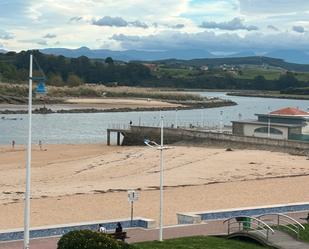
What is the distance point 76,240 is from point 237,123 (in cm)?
4414

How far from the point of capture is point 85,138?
247 feet

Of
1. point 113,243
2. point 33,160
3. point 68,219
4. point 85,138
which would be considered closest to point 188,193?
point 68,219

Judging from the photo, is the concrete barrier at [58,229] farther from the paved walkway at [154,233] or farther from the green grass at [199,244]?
the green grass at [199,244]

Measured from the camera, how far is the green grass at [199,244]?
18.5 metres

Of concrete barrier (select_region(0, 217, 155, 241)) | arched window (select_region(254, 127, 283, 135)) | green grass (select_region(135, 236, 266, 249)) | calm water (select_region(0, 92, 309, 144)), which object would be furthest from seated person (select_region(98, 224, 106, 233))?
calm water (select_region(0, 92, 309, 144))

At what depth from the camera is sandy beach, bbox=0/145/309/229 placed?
28.4m

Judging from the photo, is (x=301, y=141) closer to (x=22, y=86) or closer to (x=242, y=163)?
(x=242, y=163)

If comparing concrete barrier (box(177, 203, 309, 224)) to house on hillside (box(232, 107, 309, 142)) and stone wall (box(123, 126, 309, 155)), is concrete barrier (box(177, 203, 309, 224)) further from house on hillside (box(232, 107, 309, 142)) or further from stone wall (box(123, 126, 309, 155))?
house on hillside (box(232, 107, 309, 142))

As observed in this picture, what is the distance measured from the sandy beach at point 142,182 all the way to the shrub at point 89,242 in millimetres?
10149

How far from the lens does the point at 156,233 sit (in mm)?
21469

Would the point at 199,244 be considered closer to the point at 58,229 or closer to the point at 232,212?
the point at 58,229

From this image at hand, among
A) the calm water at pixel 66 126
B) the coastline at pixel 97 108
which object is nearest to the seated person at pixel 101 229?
the calm water at pixel 66 126

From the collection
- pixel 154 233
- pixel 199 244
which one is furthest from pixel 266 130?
pixel 199 244

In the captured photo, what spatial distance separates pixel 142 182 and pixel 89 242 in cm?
2251
